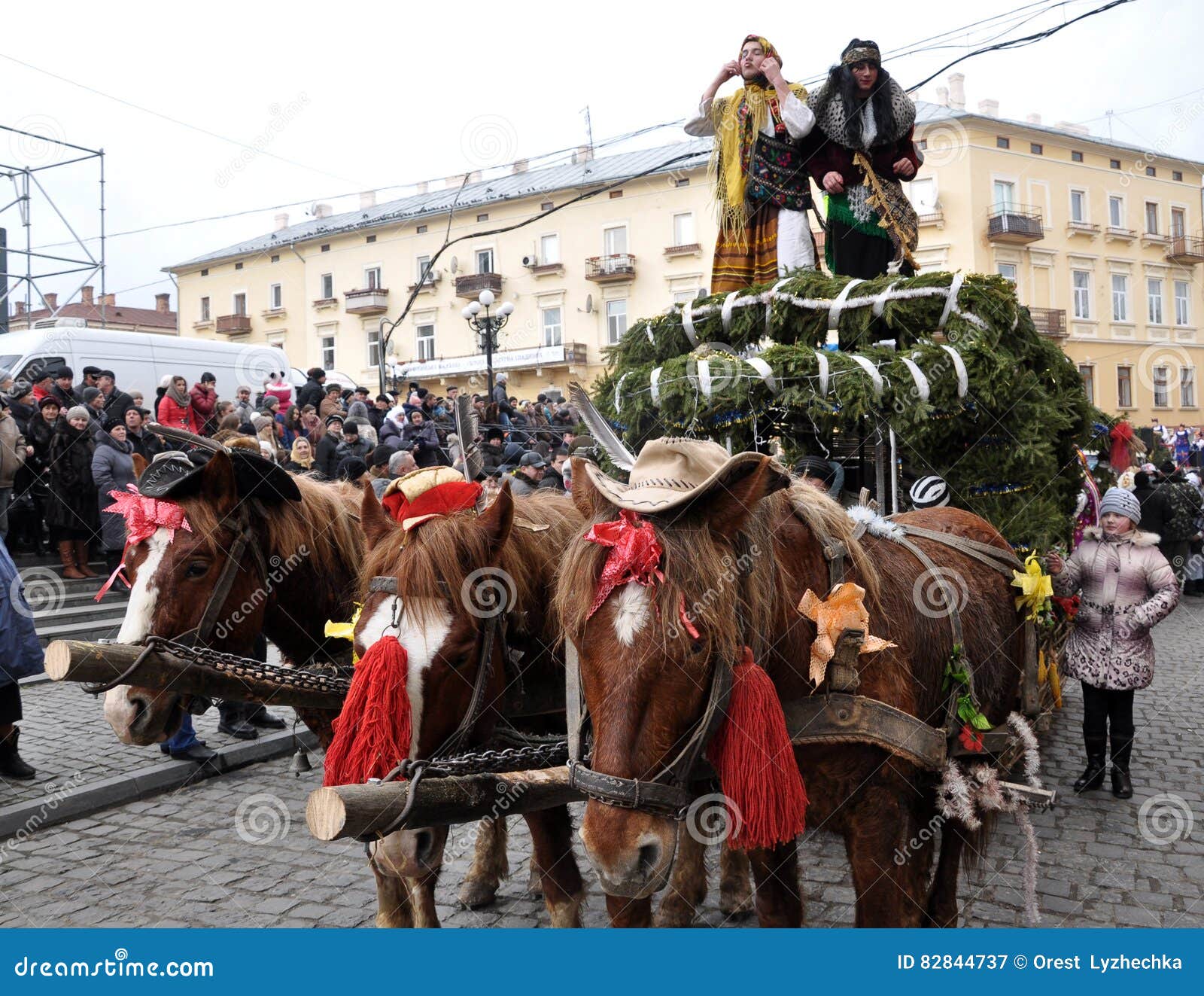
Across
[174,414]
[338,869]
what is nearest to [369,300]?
[174,414]

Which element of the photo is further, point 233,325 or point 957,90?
point 233,325

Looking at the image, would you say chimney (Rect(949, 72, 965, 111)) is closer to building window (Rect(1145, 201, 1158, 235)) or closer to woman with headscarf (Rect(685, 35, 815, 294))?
building window (Rect(1145, 201, 1158, 235))

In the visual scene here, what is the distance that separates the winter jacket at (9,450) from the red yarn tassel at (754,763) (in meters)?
10.5

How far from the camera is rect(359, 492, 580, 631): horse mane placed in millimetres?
3080

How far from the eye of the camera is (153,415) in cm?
1294

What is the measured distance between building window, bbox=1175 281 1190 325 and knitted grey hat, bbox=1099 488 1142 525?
3120 centimetres

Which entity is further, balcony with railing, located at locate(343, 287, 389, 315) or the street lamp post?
balcony with railing, located at locate(343, 287, 389, 315)

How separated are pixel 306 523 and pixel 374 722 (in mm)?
1425

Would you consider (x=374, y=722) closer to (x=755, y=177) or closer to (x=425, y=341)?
(x=755, y=177)

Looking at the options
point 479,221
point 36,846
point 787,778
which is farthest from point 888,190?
point 479,221

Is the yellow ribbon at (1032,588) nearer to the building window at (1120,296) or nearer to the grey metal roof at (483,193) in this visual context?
the grey metal roof at (483,193)

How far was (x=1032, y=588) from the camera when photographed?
13.6 ft

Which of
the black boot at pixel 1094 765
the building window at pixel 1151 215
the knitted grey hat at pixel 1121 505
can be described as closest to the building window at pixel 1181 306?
the building window at pixel 1151 215

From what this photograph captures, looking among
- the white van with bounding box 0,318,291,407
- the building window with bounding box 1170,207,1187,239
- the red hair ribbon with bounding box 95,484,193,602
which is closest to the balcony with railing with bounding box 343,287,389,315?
the white van with bounding box 0,318,291,407
